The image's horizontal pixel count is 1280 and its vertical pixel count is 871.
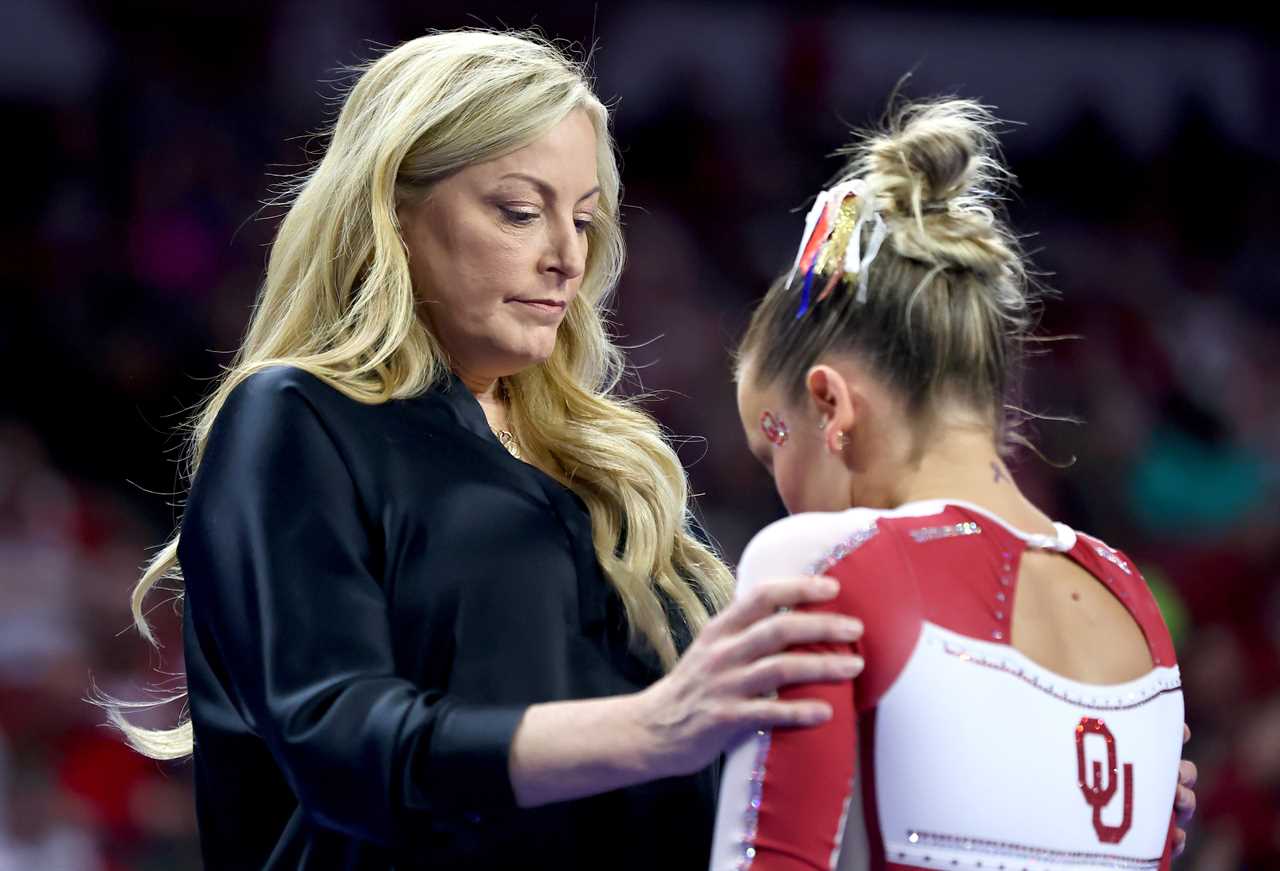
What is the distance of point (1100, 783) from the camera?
156 cm

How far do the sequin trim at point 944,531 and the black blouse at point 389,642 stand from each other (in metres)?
0.42

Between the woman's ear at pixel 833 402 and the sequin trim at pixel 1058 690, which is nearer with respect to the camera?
the sequin trim at pixel 1058 690

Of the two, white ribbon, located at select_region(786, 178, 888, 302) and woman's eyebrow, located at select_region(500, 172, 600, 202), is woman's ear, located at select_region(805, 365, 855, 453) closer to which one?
white ribbon, located at select_region(786, 178, 888, 302)

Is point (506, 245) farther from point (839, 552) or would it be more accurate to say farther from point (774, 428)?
point (839, 552)

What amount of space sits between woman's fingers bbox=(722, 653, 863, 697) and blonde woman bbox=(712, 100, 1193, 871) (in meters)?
0.02

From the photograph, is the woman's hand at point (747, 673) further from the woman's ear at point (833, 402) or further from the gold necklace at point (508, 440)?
the gold necklace at point (508, 440)

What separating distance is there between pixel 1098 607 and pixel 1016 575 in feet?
0.42

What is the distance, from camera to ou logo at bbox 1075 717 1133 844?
1546 millimetres

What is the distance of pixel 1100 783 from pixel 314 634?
784mm

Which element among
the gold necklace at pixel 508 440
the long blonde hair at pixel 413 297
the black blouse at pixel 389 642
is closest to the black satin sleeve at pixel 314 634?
the black blouse at pixel 389 642

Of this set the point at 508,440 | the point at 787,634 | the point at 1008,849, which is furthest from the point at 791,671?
the point at 508,440

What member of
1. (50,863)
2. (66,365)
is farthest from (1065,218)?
(50,863)

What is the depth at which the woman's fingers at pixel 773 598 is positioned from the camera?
1455 millimetres

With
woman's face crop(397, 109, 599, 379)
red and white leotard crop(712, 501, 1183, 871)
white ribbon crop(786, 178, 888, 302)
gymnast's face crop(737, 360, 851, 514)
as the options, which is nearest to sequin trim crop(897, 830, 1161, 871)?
red and white leotard crop(712, 501, 1183, 871)
